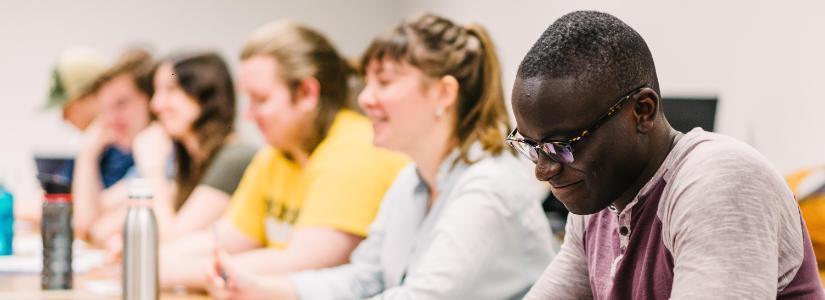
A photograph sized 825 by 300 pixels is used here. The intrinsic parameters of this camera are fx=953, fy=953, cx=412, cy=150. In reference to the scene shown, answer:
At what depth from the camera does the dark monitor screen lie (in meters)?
2.01

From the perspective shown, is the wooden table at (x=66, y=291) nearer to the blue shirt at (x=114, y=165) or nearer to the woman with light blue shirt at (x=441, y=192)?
the woman with light blue shirt at (x=441, y=192)

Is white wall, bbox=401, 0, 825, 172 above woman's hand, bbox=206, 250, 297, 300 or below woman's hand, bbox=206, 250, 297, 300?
above

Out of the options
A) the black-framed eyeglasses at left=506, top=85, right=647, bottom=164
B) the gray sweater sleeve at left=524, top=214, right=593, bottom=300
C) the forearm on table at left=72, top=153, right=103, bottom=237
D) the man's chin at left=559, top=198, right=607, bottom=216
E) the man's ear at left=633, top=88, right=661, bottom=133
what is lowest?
the forearm on table at left=72, top=153, right=103, bottom=237

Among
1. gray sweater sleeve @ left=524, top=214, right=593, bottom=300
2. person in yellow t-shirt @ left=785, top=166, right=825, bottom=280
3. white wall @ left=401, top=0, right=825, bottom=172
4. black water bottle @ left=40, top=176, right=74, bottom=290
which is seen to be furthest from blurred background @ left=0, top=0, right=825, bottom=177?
black water bottle @ left=40, top=176, right=74, bottom=290

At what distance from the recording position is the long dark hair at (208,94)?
2.88m

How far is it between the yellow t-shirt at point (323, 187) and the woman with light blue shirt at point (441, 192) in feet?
0.49

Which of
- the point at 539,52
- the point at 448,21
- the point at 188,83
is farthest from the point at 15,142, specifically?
the point at 539,52

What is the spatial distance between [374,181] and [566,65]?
1.18 m

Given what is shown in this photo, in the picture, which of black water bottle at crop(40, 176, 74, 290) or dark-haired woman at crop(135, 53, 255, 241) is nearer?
black water bottle at crop(40, 176, 74, 290)

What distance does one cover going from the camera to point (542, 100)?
101 centimetres

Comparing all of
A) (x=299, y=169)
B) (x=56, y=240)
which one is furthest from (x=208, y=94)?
(x=56, y=240)

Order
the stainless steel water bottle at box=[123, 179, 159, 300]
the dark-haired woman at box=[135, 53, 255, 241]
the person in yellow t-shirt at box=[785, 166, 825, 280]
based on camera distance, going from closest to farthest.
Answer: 1. the stainless steel water bottle at box=[123, 179, 159, 300]
2. the person in yellow t-shirt at box=[785, 166, 825, 280]
3. the dark-haired woman at box=[135, 53, 255, 241]

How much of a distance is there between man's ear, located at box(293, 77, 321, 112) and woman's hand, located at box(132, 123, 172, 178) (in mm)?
1036

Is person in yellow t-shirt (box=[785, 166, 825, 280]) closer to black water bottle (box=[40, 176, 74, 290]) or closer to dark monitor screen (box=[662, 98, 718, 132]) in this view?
dark monitor screen (box=[662, 98, 718, 132])
